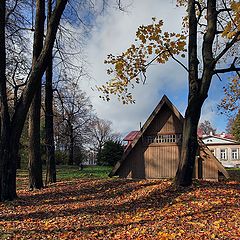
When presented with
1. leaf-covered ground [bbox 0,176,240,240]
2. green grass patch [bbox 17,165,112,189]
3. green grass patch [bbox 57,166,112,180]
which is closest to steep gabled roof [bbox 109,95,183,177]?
green grass patch [bbox 17,165,112,189]

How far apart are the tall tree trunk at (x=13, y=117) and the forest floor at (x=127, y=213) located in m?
0.76

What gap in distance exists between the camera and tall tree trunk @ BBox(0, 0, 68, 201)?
9789mm

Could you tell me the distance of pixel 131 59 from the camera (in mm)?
12586

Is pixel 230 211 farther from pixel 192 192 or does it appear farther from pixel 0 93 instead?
pixel 0 93

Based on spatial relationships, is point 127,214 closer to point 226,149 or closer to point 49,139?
point 49,139

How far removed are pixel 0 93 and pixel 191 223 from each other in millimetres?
7423

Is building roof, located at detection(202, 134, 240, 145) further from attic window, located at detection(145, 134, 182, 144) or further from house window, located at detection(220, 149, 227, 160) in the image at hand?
attic window, located at detection(145, 134, 182, 144)

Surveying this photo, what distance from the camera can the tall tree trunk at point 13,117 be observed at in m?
9.79

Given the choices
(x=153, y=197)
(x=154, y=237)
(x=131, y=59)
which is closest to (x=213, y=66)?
(x=131, y=59)

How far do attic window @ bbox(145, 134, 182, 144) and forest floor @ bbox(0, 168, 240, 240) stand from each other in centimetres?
519

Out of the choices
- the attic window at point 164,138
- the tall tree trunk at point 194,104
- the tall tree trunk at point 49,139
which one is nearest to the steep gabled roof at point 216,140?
the attic window at point 164,138

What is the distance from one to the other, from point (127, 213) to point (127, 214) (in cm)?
10

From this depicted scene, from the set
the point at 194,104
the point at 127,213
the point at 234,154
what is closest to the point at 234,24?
the point at 194,104

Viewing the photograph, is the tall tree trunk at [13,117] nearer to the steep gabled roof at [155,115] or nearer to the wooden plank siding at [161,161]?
the steep gabled roof at [155,115]
